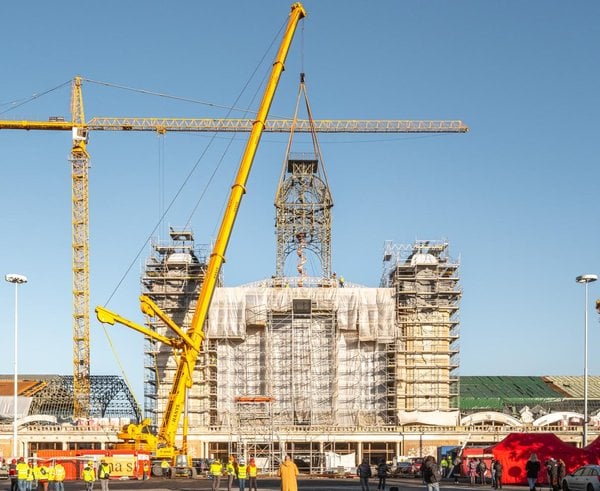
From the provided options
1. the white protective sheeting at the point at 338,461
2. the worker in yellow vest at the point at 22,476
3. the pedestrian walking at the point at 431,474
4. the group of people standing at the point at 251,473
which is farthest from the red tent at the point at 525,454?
the white protective sheeting at the point at 338,461

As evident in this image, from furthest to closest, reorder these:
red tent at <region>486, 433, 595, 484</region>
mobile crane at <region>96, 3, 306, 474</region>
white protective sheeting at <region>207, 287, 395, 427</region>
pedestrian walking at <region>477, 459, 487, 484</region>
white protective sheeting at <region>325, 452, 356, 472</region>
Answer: white protective sheeting at <region>207, 287, 395, 427</region> < white protective sheeting at <region>325, 452, 356, 472</region> < mobile crane at <region>96, 3, 306, 474</region> < pedestrian walking at <region>477, 459, 487, 484</region> < red tent at <region>486, 433, 595, 484</region>

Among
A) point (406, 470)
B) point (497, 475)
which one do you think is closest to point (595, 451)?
point (497, 475)

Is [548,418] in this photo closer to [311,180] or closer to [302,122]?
[311,180]

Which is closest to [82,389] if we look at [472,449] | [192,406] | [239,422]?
[192,406]

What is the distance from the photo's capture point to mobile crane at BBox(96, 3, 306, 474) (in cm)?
7731

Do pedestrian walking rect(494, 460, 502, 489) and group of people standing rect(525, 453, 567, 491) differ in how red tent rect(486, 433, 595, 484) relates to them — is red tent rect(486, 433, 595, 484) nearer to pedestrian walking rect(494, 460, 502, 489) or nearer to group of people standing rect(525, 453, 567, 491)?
pedestrian walking rect(494, 460, 502, 489)

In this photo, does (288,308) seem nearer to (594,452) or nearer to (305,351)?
(305,351)

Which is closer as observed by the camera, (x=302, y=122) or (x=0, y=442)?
(x=0, y=442)

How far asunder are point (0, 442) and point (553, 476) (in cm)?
6665

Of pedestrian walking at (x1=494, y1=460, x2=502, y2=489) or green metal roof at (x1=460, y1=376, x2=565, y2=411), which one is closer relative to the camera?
pedestrian walking at (x1=494, y1=460, x2=502, y2=489)

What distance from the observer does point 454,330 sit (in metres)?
111

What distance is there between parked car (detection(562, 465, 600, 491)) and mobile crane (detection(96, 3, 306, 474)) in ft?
120

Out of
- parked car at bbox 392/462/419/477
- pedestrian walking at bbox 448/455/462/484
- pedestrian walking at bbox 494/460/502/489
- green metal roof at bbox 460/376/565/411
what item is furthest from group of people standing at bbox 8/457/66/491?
green metal roof at bbox 460/376/565/411

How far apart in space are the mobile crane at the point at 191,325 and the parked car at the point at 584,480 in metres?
36.7
